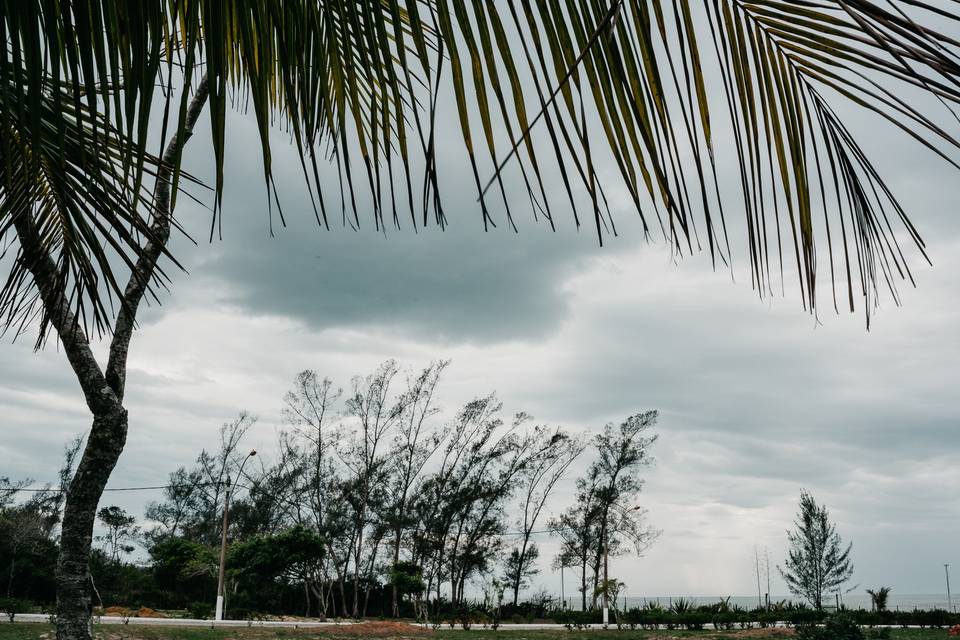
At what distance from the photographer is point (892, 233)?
3.05ft

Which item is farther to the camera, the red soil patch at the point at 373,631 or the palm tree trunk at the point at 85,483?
the red soil patch at the point at 373,631

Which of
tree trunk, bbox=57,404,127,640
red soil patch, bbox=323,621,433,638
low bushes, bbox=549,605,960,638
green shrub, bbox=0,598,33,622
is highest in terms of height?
tree trunk, bbox=57,404,127,640

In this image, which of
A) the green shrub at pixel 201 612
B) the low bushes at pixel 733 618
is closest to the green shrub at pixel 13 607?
the green shrub at pixel 201 612

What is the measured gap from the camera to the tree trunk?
563 cm

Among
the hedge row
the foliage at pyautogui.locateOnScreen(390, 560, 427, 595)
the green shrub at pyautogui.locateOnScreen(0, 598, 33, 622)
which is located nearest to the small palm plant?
the hedge row

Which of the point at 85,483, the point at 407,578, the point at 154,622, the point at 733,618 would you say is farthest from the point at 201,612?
the point at 85,483

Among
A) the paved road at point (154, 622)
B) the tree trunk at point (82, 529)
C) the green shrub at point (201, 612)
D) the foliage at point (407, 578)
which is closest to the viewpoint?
the tree trunk at point (82, 529)

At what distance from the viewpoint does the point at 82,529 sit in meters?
5.71

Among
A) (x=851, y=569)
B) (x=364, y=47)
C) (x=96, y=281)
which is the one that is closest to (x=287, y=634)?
(x=96, y=281)

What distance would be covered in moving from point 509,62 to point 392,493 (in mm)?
42436

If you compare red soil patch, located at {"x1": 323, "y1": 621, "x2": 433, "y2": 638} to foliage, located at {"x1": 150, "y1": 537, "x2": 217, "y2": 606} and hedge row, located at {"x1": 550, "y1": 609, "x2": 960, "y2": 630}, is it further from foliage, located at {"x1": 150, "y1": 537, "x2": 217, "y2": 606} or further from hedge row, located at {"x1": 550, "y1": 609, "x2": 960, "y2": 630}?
foliage, located at {"x1": 150, "y1": 537, "x2": 217, "y2": 606}

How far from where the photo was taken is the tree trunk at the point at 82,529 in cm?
563

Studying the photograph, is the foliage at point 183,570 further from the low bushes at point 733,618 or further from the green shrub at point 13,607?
the low bushes at point 733,618

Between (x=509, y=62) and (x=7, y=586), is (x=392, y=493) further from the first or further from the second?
(x=509, y=62)
